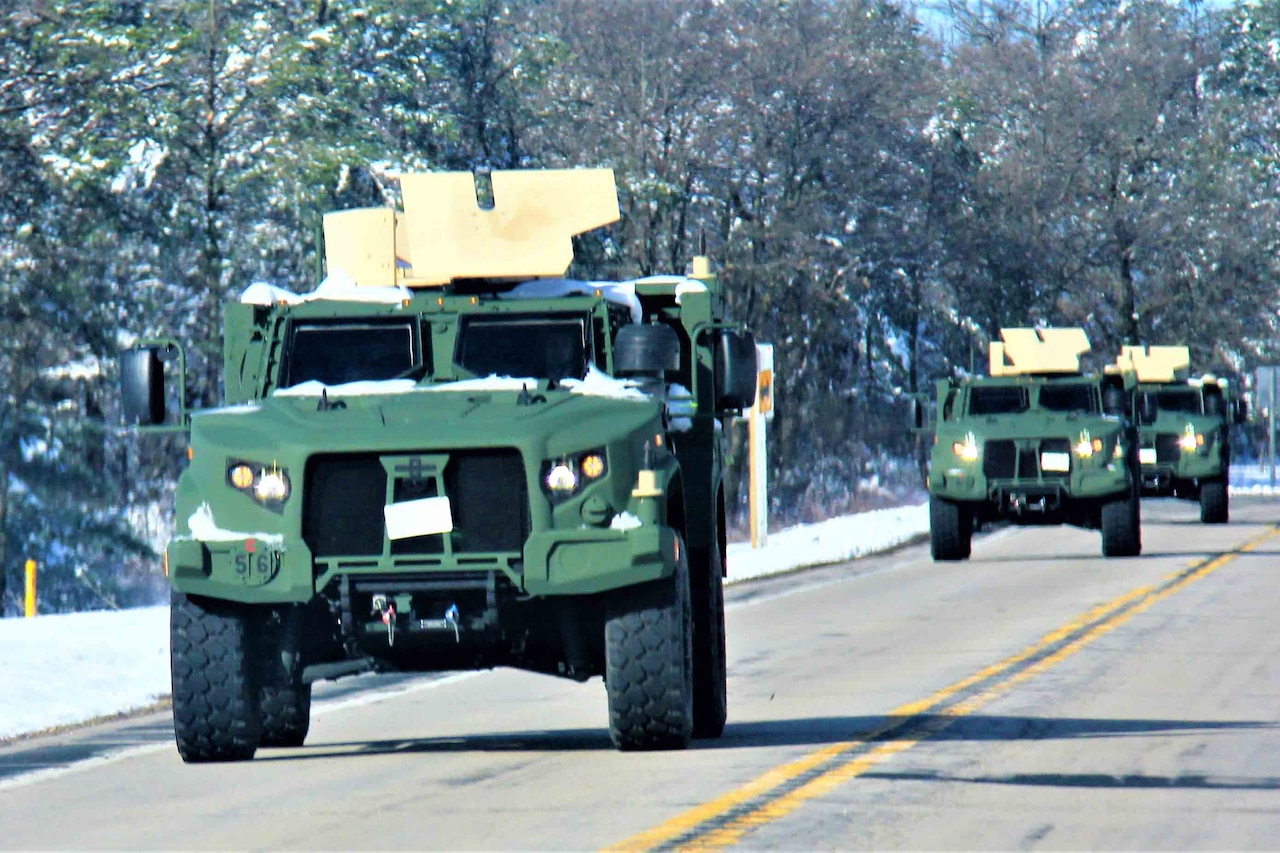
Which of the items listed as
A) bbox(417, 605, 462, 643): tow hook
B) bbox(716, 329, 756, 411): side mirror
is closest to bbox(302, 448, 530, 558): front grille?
bbox(417, 605, 462, 643): tow hook

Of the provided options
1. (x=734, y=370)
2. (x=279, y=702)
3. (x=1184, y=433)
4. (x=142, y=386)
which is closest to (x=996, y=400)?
(x=1184, y=433)

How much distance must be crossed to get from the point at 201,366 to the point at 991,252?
64.7 ft

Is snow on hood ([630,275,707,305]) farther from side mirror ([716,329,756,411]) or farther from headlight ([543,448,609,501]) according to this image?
headlight ([543,448,609,501])

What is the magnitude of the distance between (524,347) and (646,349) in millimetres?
883

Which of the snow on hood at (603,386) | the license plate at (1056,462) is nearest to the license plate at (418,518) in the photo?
the snow on hood at (603,386)

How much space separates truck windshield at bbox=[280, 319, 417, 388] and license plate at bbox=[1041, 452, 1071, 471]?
1624 cm

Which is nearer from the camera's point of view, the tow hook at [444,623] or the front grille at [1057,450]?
the tow hook at [444,623]

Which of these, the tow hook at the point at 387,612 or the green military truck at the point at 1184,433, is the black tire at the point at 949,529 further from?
the tow hook at the point at 387,612

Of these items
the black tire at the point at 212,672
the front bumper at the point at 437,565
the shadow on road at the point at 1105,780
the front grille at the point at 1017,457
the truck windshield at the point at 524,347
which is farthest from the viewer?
the front grille at the point at 1017,457

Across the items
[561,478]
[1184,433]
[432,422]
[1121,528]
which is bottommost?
[1121,528]

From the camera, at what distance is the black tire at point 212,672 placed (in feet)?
32.8

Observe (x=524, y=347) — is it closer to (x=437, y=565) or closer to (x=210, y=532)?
(x=437, y=565)

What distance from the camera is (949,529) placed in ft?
90.5

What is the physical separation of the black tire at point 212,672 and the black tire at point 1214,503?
89.0 ft
